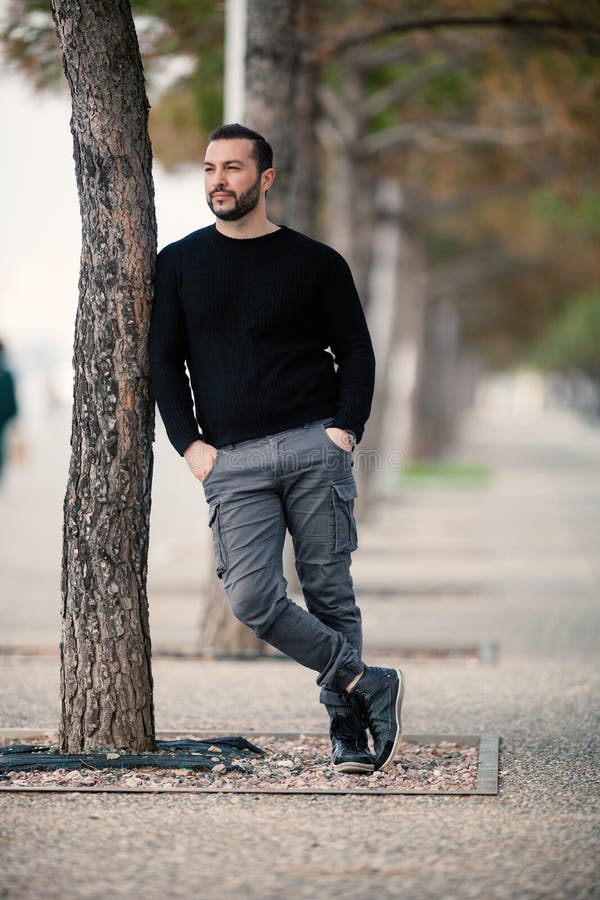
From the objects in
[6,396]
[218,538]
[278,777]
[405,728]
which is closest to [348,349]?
[218,538]

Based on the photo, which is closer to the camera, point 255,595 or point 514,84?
point 255,595

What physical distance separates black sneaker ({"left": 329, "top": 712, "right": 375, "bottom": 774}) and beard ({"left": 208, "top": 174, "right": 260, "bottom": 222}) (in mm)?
1688

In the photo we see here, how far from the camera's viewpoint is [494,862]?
4.28 m

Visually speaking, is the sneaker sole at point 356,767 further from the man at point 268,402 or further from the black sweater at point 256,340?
the black sweater at point 256,340

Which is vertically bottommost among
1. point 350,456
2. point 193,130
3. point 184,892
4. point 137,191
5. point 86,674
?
point 184,892

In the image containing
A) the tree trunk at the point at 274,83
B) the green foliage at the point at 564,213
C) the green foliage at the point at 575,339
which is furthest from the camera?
the green foliage at the point at 575,339

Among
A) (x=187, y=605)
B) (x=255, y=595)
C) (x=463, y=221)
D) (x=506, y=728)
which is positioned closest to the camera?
(x=255, y=595)

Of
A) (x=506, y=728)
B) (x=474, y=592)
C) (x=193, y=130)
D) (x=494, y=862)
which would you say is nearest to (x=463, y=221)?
(x=193, y=130)

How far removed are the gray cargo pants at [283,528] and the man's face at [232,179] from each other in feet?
2.44

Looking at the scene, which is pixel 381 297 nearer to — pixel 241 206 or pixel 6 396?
pixel 6 396

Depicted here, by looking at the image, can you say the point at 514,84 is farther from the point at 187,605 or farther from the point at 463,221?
the point at 463,221

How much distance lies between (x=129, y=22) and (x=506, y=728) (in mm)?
3078

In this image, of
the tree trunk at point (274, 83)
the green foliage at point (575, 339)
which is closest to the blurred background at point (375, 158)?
the tree trunk at point (274, 83)

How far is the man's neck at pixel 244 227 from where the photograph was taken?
209 inches
